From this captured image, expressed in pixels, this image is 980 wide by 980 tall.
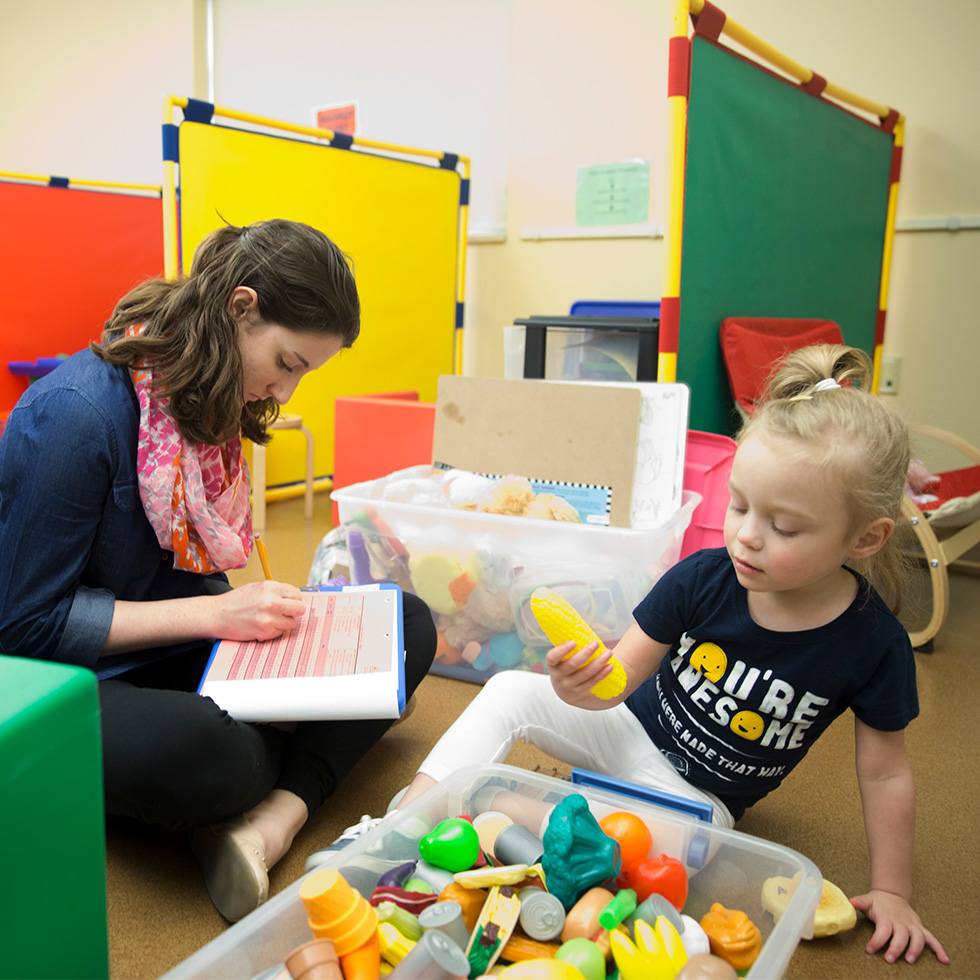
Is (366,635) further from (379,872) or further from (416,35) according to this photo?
(416,35)

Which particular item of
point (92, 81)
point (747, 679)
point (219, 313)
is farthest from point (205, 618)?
point (92, 81)

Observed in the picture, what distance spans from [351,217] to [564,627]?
6.16 ft

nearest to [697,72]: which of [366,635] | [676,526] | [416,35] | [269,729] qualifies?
[676,526]

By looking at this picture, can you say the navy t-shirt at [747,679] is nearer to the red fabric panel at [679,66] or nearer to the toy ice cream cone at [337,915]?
the toy ice cream cone at [337,915]

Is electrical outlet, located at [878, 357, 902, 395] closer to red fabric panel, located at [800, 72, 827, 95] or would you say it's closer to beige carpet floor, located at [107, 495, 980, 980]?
red fabric panel, located at [800, 72, 827, 95]

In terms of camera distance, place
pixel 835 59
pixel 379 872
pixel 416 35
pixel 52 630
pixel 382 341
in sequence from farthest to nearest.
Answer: pixel 416 35, pixel 382 341, pixel 835 59, pixel 52 630, pixel 379 872

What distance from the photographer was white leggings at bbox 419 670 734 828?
850 mm

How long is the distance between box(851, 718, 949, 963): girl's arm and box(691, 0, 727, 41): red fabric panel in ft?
3.90

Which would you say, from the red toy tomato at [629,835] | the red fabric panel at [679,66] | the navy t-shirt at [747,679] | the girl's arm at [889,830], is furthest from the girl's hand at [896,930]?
the red fabric panel at [679,66]

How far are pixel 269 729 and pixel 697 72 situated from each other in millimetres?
1253

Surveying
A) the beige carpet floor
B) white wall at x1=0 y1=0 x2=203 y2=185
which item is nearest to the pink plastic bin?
the beige carpet floor

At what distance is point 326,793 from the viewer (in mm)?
933

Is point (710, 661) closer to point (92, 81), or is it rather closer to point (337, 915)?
point (337, 915)

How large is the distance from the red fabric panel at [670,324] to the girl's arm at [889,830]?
82cm
